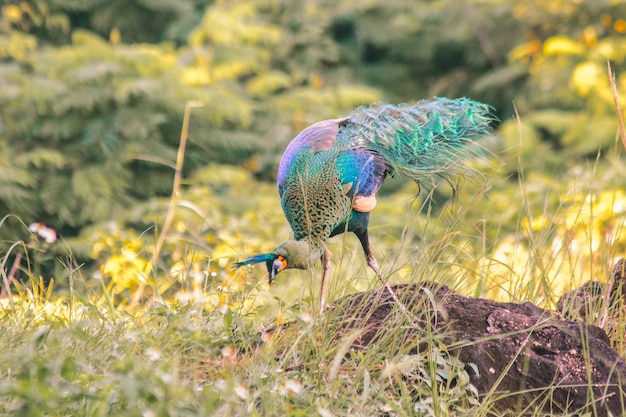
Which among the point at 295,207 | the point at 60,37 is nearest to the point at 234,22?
the point at 60,37

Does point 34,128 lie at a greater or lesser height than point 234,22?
lesser

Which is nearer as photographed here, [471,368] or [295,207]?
[471,368]

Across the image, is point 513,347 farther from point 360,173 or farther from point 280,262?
point 360,173

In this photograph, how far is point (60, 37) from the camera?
941cm

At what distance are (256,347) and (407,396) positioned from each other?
1.85ft

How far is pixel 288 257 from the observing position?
3.28 metres

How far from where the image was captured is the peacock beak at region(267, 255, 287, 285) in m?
3.23

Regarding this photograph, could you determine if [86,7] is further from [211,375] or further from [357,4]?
[211,375]

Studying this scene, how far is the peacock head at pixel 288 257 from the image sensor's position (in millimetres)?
3234

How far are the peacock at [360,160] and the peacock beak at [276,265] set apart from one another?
0.06 meters

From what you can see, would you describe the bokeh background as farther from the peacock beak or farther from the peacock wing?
the peacock beak

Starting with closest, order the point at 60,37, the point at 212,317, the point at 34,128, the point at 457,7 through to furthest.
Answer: the point at 212,317 → the point at 34,128 → the point at 60,37 → the point at 457,7

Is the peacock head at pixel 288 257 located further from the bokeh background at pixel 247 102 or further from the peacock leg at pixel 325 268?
the bokeh background at pixel 247 102

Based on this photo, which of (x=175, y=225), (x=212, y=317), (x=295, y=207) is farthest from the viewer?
(x=175, y=225)
